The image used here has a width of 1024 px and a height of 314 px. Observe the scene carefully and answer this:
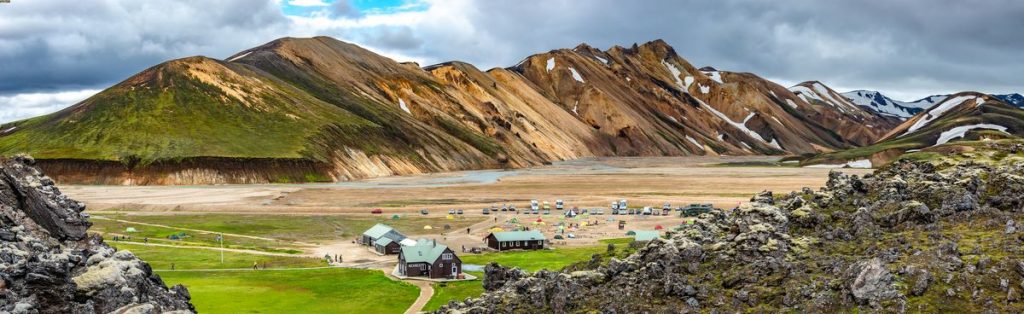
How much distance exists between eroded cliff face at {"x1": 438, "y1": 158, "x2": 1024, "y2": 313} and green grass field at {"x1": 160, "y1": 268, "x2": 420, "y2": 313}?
2983cm

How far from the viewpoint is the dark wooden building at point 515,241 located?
308 feet

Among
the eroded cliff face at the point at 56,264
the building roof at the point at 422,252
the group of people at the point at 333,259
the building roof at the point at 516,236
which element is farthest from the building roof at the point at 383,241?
the eroded cliff face at the point at 56,264

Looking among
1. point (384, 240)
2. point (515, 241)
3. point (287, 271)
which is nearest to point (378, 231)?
point (384, 240)

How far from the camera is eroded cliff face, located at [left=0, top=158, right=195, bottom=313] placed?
70.6 ft

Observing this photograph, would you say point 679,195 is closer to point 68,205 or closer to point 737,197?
point 737,197

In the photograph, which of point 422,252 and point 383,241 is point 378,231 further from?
point 422,252

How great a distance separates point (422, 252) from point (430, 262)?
180 centimetres

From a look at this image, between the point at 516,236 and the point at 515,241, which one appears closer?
the point at 515,241

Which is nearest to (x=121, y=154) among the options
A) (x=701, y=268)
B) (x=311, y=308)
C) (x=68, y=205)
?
(x=311, y=308)

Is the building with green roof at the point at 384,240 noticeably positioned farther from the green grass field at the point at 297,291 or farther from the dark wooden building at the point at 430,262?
the dark wooden building at the point at 430,262

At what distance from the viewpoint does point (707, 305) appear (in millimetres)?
23422

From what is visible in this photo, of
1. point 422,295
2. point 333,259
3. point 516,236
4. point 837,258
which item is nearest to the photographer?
point 837,258

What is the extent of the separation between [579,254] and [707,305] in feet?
207

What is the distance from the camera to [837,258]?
76.9 ft
